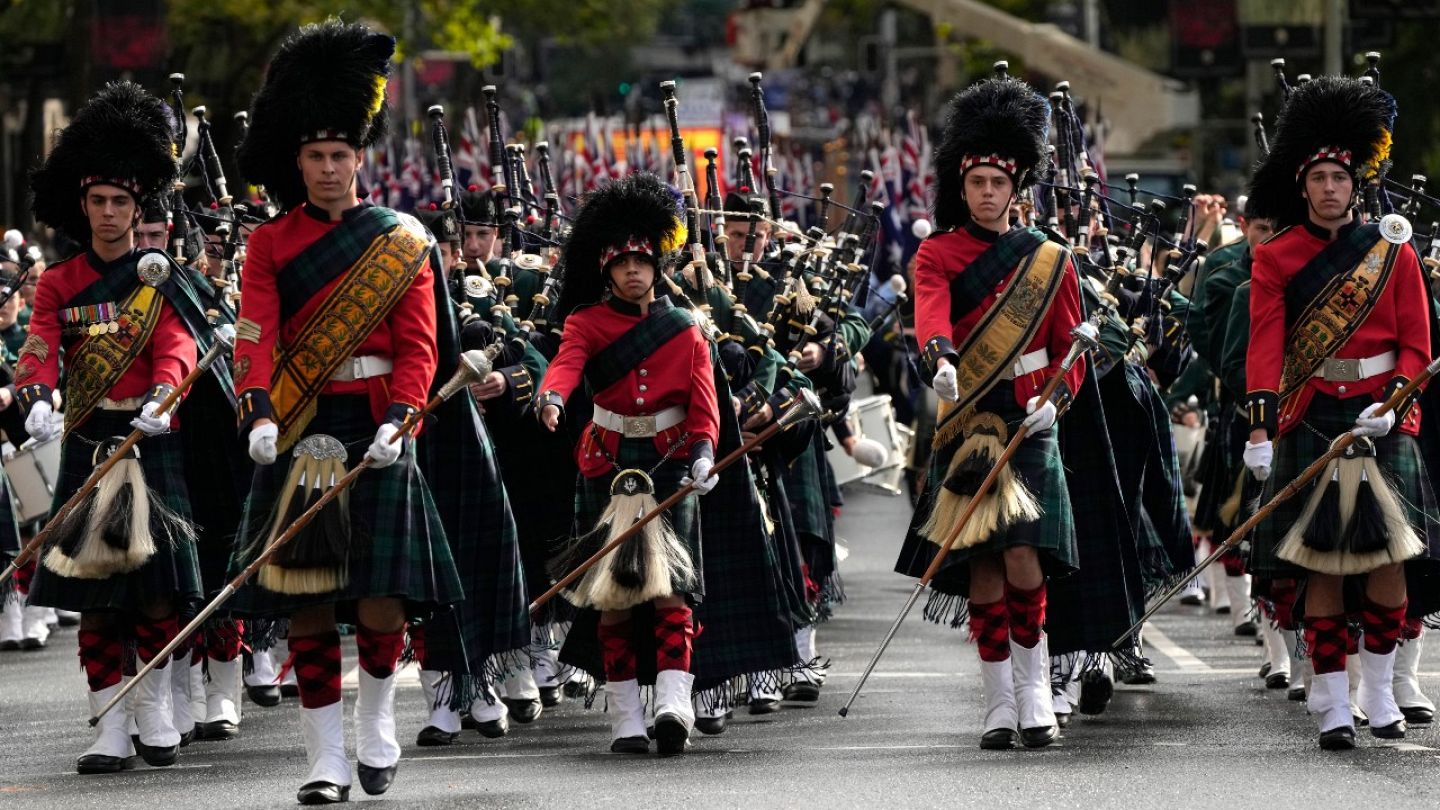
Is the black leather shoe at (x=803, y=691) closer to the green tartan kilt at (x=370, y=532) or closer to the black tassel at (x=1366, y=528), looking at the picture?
the black tassel at (x=1366, y=528)

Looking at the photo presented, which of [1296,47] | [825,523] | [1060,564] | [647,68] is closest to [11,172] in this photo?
[1296,47]

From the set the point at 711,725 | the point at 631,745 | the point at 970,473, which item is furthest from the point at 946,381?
the point at 711,725

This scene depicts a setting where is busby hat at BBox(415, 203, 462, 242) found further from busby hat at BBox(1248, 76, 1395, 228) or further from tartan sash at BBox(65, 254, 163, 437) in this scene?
busby hat at BBox(1248, 76, 1395, 228)

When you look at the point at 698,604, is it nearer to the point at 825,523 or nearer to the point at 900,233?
the point at 825,523

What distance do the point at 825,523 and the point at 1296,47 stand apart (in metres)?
13.9

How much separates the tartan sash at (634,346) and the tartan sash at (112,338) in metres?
1.37

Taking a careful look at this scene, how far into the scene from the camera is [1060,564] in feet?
31.8

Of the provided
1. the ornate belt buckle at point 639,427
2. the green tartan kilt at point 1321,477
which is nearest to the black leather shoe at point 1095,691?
the green tartan kilt at point 1321,477

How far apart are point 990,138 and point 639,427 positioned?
142 centimetres

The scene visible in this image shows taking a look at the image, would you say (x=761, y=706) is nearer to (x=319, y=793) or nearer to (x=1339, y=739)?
(x=1339, y=739)

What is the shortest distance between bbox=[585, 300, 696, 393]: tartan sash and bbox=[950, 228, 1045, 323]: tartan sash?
2.77 ft

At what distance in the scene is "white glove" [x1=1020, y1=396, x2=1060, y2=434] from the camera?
9.37 metres

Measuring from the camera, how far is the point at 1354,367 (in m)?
9.43

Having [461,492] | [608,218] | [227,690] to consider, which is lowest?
[227,690]
